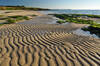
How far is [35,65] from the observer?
9.89 ft

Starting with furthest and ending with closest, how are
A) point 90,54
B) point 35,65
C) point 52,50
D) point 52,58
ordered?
point 52,50 → point 90,54 → point 52,58 → point 35,65

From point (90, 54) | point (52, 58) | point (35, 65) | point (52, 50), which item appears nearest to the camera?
point (35, 65)

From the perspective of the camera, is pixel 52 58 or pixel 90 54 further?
pixel 90 54

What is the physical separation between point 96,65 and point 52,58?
1.58 metres

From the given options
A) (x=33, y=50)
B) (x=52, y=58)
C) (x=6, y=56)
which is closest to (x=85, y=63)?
(x=52, y=58)

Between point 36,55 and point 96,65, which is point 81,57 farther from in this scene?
point 36,55

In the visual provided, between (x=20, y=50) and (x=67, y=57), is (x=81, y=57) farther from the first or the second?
(x=20, y=50)

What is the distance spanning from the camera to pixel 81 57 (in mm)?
3547

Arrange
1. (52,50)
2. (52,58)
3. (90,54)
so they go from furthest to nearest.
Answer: (52,50), (90,54), (52,58)

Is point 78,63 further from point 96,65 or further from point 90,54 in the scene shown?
point 90,54

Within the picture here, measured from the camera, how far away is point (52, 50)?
406cm

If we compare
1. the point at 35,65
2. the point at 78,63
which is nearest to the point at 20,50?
the point at 35,65

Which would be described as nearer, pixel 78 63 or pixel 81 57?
pixel 78 63

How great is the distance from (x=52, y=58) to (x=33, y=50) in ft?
3.49
